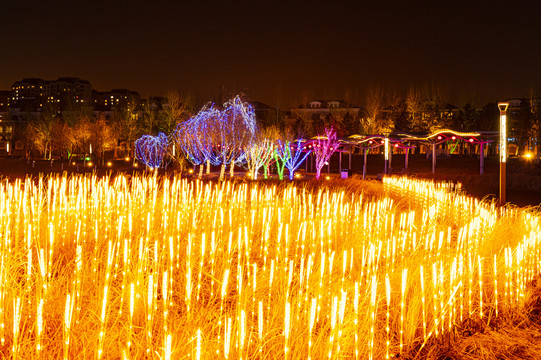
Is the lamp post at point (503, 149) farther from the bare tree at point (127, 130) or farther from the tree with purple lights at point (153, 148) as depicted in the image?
the bare tree at point (127, 130)

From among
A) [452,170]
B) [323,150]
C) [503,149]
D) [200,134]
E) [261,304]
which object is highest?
[200,134]

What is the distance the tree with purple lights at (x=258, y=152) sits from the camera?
24703mm

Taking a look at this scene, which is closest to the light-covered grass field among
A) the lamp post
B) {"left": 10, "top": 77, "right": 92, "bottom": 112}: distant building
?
the lamp post

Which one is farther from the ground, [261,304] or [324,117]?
[324,117]

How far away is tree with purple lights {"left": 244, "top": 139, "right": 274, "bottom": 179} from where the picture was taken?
24703 millimetres

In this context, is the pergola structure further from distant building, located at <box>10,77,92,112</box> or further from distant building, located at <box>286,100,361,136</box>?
distant building, located at <box>10,77,92,112</box>

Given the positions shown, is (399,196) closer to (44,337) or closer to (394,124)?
(44,337)

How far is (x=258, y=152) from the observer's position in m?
24.7

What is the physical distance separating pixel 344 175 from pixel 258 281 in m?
18.9

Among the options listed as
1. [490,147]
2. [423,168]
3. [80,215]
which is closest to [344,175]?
[423,168]

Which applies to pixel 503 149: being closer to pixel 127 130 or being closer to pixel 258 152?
pixel 258 152

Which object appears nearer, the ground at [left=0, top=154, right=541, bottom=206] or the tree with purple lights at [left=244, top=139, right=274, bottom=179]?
the ground at [left=0, top=154, right=541, bottom=206]

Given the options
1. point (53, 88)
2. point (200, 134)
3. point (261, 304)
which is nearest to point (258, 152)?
point (200, 134)

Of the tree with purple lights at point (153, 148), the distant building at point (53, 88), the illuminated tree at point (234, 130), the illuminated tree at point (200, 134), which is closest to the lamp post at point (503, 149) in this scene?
the illuminated tree at point (234, 130)
